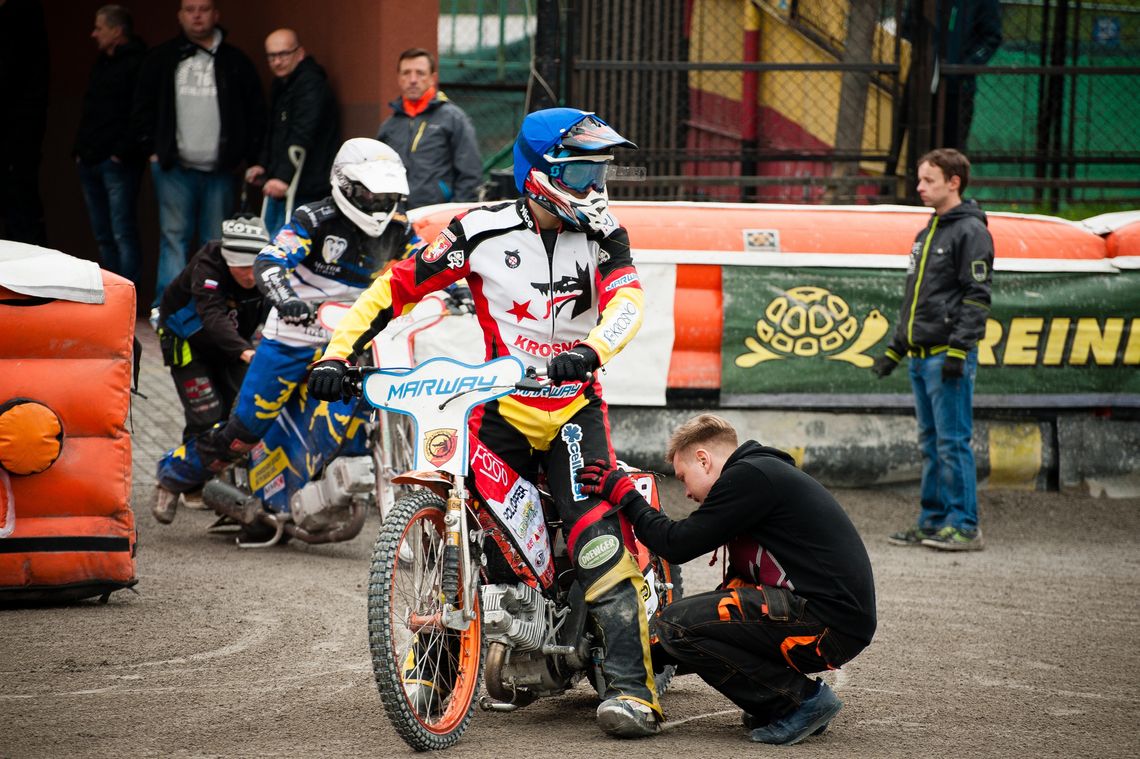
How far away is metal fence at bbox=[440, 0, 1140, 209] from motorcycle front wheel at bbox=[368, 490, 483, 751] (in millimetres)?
6472

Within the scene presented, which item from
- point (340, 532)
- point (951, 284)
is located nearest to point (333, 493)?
point (340, 532)

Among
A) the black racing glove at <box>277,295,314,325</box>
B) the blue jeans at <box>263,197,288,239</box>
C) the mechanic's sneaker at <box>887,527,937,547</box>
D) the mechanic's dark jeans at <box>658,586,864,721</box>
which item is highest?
the blue jeans at <box>263,197,288,239</box>

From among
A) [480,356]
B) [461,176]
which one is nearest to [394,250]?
[480,356]

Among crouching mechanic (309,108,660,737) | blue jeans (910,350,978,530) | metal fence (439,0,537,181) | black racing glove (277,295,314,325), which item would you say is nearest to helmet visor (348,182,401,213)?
black racing glove (277,295,314,325)

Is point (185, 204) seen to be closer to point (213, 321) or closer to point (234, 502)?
point (213, 321)

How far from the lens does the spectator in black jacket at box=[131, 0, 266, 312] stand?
11406mm

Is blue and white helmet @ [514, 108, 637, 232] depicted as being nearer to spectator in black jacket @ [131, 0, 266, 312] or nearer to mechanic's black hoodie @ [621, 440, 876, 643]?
mechanic's black hoodie @ [621, 440, 876, 643]

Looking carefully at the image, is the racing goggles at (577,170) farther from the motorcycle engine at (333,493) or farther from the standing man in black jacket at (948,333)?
the standing man in black jacket at (948,333)

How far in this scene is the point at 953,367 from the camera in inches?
311

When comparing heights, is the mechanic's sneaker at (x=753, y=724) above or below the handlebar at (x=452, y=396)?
below

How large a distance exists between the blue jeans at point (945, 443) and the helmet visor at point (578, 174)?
365 centimetres

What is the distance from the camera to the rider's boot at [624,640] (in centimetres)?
470

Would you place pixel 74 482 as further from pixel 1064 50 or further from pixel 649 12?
pixel 1064 50

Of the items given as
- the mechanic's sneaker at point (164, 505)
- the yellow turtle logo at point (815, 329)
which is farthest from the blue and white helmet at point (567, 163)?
Result: the yellow turtle logo at point (815, 329)
